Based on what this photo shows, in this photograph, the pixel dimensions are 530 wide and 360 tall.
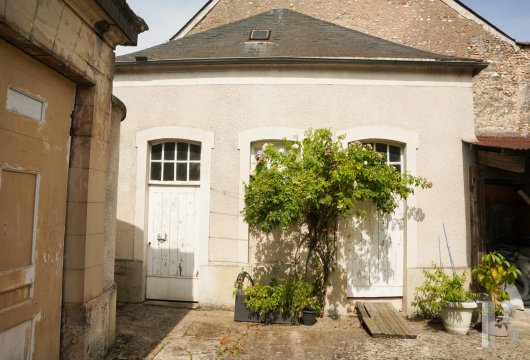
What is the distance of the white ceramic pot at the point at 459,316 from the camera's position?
221 inches

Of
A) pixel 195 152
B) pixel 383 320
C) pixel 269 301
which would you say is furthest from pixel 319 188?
pixel 195 152

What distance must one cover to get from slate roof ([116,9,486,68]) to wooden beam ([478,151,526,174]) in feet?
5.17

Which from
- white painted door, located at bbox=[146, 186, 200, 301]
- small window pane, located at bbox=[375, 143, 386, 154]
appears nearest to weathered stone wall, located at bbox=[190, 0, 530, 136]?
small window pane, located at bbox=[375, 143, 386, 154]

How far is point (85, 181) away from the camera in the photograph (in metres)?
3.81

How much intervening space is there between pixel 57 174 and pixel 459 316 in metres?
5.55

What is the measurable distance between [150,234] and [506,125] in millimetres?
9230

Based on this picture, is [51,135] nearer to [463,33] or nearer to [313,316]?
[313,316]

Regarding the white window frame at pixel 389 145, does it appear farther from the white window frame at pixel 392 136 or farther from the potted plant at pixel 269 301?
the potted plant at pixel 269 301

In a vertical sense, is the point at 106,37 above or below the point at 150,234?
above

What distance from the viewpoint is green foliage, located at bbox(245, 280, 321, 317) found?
5.86 meters

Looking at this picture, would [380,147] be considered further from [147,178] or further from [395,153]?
[147,178]

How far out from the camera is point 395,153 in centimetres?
→ 702

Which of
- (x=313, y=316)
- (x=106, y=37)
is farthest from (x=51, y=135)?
(x=313, y=316)

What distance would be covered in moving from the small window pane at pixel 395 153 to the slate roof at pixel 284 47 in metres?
1.54
